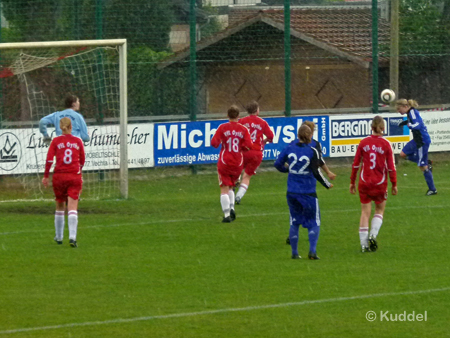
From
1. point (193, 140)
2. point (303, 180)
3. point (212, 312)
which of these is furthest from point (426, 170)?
point (212, 312)

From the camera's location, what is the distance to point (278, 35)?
82.8 feet

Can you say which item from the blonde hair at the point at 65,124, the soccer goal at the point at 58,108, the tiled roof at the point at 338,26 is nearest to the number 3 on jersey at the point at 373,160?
the blonde hair at the point at 65,124

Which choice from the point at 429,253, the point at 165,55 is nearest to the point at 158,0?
the point at 165,55

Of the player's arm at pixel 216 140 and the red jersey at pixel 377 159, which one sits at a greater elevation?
the player's arm at pixel 216 140

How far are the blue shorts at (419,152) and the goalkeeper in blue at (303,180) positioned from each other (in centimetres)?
761

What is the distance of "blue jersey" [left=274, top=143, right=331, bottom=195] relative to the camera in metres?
11.6

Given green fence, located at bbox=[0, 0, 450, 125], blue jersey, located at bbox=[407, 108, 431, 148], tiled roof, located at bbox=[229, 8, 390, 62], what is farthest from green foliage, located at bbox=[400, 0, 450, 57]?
blue jersey, located at bbox=[407, 108, 431, 148]

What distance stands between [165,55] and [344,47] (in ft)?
18.3

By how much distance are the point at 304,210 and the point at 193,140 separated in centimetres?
1140

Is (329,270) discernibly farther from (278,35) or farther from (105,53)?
(278,35)

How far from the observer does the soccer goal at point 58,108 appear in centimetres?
1898

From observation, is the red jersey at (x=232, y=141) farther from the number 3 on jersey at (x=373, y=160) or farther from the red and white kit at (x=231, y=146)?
the number 3 on jersey at (x=373, y=160)

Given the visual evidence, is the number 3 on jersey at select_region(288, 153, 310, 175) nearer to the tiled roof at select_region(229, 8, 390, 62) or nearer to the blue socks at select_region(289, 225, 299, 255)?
the blue socks at select_region(289, 225, 299, 255)

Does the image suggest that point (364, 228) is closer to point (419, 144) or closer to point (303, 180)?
point (303, 180)
